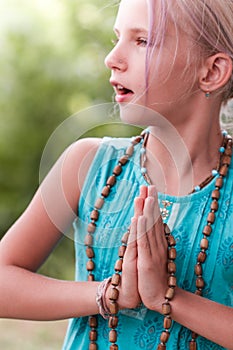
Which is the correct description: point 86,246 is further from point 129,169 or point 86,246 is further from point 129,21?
point 129,21

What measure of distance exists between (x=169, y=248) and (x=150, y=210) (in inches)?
3.8

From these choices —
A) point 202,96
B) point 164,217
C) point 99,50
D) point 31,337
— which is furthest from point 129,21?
point 31,337

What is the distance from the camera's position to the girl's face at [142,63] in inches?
44.6

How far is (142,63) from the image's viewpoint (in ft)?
3.72

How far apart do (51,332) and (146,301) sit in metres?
1.87

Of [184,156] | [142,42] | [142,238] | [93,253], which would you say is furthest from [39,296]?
[142,42]

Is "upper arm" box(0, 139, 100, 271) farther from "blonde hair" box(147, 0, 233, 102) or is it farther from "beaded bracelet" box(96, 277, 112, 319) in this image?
"blonde hair" box(147, 0, 233, 102)

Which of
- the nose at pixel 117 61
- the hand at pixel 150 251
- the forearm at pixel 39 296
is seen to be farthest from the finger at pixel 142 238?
the nose at pixel 117 61

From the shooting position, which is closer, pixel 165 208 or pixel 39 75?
pixel 165 208

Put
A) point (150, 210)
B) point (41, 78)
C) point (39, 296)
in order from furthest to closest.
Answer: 1. point (41, 78)
2. point (39, 296)
3. point (150, 210)

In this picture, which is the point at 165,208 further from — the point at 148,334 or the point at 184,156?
the point at 148,334

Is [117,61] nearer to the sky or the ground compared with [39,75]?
nearer to the ground

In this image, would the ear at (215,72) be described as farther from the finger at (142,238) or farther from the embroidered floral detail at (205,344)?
the embroidered floral detail at (205,344)

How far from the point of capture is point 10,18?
8.90ft
